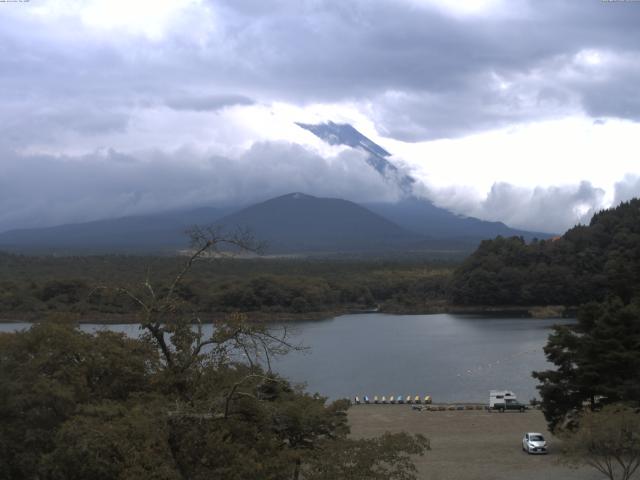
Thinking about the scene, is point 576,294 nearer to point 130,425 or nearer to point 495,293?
point 495,293

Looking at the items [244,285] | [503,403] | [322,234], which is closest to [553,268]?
[244,285]

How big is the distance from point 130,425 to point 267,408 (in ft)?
4.13

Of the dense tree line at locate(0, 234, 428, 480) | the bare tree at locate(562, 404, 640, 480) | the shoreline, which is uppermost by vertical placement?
the dense tree line at locate(0, 234, 428, 480)

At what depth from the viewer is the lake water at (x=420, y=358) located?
28.8 metres

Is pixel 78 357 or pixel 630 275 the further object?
pixel 630 275

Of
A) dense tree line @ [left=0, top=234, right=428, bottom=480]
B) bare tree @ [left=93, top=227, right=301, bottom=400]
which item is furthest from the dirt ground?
bare tree @ [left=93, top=227, right=301, bottom=400]

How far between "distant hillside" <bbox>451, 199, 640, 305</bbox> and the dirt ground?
38.7 m

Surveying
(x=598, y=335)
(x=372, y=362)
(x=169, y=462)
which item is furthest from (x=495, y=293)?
(x=169, y=462)

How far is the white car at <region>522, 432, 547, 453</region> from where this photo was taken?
53.9 feet

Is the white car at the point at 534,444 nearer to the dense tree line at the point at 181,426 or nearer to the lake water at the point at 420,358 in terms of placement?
the dense tree line at the point at 181,426

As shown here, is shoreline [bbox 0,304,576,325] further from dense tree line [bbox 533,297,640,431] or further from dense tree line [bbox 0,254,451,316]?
dense tree line [bbox 533,297,640,431]

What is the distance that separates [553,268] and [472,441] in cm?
4708

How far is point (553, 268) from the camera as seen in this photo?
6278 cm

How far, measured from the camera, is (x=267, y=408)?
7.19 m
